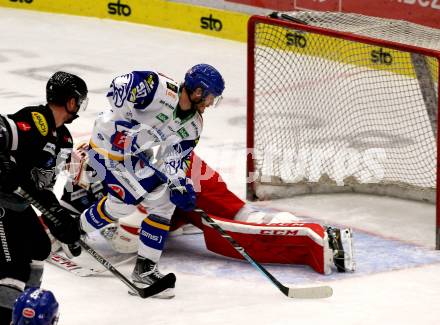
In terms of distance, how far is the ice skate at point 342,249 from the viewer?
5.23 meters

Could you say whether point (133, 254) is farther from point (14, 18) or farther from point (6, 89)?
point (14, 18)

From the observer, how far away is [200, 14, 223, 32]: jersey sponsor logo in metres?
9.36

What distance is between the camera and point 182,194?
503 cm

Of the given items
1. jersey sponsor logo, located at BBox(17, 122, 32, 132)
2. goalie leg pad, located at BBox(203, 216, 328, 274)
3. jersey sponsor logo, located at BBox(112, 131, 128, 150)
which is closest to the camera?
jersey sponsor logo, located at BBox(17, 122, 32, 132)

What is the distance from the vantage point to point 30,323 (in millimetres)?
3100

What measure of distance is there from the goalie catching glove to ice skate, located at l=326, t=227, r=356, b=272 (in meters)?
0.67

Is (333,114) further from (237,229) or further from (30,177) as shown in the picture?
(30,177)

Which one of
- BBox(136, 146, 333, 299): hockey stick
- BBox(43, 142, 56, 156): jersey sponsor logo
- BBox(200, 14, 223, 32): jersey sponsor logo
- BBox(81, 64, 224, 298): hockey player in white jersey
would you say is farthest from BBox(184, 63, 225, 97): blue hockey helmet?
BBox(200, 14, 223, 32): jersey sponsor logo

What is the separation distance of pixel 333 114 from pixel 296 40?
511mm

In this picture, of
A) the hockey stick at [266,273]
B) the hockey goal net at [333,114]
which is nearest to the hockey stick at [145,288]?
the hockey stick at [266,273]

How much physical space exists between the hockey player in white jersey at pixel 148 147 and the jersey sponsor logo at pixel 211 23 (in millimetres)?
4018

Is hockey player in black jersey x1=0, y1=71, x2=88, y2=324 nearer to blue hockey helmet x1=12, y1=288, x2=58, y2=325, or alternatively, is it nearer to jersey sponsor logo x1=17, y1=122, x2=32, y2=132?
jersey sponsor logo x1=17, y1=122, x2=32, y2=132

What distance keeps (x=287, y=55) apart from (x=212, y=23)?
2811mm

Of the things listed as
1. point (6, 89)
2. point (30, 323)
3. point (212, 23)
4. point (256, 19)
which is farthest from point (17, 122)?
point (212, 23)
